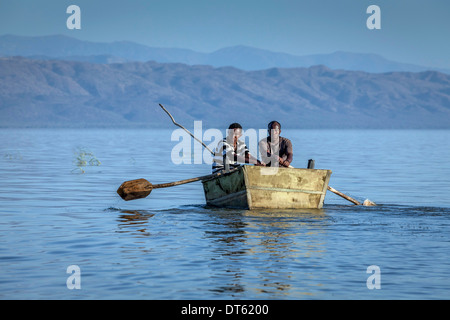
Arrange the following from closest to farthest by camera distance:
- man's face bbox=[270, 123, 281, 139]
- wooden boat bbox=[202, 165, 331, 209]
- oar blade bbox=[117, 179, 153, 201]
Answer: wooden boat bbox=[202, 165, 331, 209]
man's face bbox=[270, 123, 281, 139]
oar blade bbox=[117, 179, 153, 201]

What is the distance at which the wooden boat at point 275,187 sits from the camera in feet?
60.0

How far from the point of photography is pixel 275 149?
62.8 feet

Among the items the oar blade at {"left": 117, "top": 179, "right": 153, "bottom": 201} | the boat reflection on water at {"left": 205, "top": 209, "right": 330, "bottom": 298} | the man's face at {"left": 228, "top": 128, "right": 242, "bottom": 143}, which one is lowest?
the boat reflection on water at {"left": 205, "top": 209, "right": 330, "bottom": 298}

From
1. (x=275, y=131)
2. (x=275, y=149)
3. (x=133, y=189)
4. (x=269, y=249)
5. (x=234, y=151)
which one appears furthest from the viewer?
(x=133, y=189)

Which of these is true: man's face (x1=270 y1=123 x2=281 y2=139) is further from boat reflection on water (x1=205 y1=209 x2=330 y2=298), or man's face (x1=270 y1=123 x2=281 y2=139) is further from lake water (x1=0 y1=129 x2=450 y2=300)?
lake water (x1=0 y1=129 x2=450 y2=300)

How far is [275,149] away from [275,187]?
3.49 feet

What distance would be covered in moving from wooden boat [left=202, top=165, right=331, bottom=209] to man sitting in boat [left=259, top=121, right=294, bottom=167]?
625mm

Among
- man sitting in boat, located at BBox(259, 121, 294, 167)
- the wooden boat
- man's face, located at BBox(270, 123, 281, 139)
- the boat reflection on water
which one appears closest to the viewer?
the boat reflection on water

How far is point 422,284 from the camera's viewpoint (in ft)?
37.2

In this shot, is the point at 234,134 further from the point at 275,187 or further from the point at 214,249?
the point at 214,249

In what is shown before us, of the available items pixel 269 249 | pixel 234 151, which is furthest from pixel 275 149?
pixel 269 249

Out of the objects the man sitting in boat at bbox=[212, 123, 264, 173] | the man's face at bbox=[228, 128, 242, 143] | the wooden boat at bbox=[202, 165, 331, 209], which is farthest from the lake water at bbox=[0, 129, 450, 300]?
the man's face at bbox=[228, 128, 242, 143]

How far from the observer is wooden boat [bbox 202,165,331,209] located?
18297mm

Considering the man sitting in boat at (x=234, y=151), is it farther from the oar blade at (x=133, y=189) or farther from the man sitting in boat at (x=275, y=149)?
the oar blade at (x=133, y=189)
